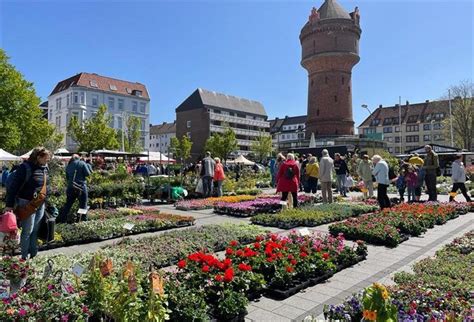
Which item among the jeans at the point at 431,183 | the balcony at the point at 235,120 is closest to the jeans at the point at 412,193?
the jeans at the point at 431,183

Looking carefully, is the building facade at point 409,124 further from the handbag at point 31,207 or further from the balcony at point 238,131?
the handbag at point 31,207

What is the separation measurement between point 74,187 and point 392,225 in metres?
8.27

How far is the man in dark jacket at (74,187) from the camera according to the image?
9.91 m

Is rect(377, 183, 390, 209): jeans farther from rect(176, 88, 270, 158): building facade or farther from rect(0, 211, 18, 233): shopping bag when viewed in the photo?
rect(176, 88, 270, 158): building facade

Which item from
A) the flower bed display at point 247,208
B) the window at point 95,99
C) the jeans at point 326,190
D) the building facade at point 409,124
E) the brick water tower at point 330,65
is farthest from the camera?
A: the building facade at point 409,124

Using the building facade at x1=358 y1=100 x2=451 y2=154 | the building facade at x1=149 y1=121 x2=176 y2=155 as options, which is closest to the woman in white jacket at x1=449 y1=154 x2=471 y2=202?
the building facade at x1=358 y1=100 x2=451 y2=154

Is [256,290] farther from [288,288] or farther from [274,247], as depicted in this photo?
[274,247]

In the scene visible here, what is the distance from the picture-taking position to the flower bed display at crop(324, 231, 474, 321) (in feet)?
11.0

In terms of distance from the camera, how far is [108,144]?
46562 millimetres

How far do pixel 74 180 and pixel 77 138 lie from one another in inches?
1565

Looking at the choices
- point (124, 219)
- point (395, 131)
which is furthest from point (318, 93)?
point (395, 131)

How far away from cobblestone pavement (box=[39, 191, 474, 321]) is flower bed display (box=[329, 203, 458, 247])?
0.73 ft

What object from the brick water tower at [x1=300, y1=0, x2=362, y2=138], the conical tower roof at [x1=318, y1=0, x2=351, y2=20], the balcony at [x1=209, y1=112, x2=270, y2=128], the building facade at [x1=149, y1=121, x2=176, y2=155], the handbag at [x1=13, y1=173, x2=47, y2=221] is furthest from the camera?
the building facade at [x1=149, y1=121, x2=176, y2=155]

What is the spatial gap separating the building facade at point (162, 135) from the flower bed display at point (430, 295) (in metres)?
101
